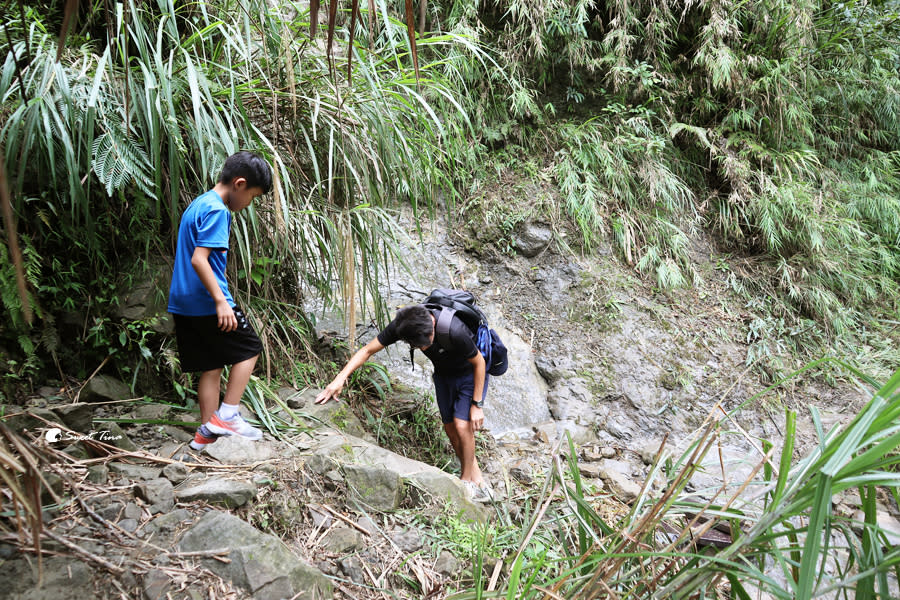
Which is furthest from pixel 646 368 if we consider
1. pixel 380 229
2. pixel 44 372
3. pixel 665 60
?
pixel 44 372

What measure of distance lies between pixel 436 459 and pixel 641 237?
328 centimetres

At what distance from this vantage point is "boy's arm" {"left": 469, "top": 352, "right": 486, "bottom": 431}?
307 cm

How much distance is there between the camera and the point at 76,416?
198 centimetres

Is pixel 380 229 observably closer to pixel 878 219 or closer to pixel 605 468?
pixel 605 468

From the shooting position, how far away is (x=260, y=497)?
1990 mm

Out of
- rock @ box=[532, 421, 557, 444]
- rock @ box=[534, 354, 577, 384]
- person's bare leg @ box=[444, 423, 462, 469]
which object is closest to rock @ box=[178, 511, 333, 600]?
person's bare leg @ box=[444, 423, 462, 469]

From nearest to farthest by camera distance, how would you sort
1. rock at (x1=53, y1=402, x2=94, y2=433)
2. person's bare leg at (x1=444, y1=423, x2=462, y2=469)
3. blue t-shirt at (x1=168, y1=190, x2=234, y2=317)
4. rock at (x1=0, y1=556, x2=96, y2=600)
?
1. rock at (x1=0, y1=556, x2=96, y2=600)
2. rock at (x1=53, y1=402, x2=94, y2=433)
3. blue t-shirt at (x1=168, y1=190, x2=234, y2=317)
4. person's bare leg at (x1=444, y1=423, x2=462, y2=469)

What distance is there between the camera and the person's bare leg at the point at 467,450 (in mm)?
3189

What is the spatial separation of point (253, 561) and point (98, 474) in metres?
0.66

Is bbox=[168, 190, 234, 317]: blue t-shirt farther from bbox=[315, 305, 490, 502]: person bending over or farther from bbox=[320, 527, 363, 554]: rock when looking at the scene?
bbox=[320, 527, 363, 554]: rock

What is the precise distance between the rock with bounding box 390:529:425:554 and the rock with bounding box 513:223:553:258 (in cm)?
349

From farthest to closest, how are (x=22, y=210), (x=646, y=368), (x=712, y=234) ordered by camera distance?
1. (x=712, y=234)
2. (x=646, y=368)
3. (x=22, y=210)

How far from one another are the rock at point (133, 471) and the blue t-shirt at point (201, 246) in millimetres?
612

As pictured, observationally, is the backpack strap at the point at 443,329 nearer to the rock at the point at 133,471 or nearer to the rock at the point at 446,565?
the rock at the point at 446,565
